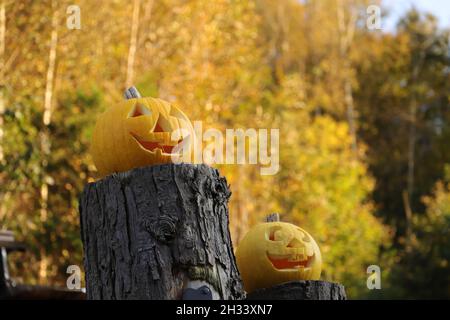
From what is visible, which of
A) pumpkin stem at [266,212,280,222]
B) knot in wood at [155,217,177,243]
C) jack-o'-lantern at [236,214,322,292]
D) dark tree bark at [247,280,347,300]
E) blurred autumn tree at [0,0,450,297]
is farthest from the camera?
blurred autumn tree at [0,0,450,297]

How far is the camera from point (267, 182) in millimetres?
11734

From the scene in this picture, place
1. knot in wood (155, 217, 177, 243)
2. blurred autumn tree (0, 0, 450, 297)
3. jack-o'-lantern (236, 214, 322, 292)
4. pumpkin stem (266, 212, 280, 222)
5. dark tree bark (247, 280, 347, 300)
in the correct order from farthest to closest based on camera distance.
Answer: blurred autumn tree (0, 0, 450, 297) → pumpkin stem (266, 212, 280, 222) → jack-o'-lantern (236, 214, 322, 292) → dark tree bark (247, 280, 347, 300) → knot in wood (155, 217, 177, 243)

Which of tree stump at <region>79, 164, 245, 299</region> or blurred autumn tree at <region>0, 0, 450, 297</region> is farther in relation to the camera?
blurred autumn tree at <region>0, 0, 450, 297</region>

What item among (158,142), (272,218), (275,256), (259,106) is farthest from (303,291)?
(259,106)

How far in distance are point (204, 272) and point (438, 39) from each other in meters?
17.0

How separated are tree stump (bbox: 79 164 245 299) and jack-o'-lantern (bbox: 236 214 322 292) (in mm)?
523

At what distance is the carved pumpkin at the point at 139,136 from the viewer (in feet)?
10.0

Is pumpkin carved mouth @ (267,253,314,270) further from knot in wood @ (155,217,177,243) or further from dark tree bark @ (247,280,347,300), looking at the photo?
knot in wood @ (155,217,177,243)

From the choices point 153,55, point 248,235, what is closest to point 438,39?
point 153,55

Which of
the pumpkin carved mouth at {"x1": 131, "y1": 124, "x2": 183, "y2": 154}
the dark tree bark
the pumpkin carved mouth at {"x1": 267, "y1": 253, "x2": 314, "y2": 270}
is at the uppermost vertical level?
the pumpkin carved mouth at {"x1": 131, "y1": 124, "x2": 183, "y2": 154}

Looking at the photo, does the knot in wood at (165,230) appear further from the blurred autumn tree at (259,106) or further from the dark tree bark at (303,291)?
the blurred autumn tree at (259,106)

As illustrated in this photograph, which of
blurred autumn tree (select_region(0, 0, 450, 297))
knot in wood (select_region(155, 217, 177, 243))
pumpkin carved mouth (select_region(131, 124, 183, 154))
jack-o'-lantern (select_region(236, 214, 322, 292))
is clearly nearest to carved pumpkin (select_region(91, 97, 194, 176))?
pumpkin carved mouth (select_region(131, 124, 183, 154))

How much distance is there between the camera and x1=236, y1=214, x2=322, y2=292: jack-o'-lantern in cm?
332

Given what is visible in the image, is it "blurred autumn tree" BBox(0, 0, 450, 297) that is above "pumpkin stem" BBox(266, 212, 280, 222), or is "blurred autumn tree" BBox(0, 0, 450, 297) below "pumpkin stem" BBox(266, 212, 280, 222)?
above
